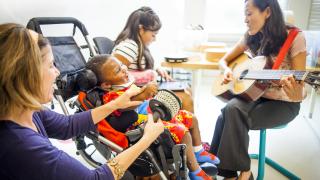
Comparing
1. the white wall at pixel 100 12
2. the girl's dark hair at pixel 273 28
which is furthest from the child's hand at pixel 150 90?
the white wall at pixel 100 12

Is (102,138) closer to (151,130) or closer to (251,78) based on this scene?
(151,130)

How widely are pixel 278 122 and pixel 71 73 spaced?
1268mm

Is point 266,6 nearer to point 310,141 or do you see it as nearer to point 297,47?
point 297,47

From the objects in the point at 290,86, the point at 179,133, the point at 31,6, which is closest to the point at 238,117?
the point at 290,86

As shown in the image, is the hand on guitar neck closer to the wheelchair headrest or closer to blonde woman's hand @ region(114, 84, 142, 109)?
blonde woman's hand @ region(114, 84, 142, 109)

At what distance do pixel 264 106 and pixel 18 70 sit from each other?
1.39 m

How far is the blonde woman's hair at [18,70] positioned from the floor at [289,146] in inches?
57.8

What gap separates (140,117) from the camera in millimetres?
1423

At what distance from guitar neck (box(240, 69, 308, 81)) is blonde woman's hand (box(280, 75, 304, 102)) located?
0.11 feet

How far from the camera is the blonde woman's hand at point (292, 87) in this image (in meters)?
1.40

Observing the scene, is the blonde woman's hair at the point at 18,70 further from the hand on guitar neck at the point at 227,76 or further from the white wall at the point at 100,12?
the white wall at the point at 100,12

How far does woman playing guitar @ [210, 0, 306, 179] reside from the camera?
5.33 ft

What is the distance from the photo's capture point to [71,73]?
1562 millimetres

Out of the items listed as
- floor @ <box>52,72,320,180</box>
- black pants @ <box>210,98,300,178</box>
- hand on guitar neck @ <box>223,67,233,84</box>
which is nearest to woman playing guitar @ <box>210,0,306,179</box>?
black pants @ <box>210,98,300,178</box>
